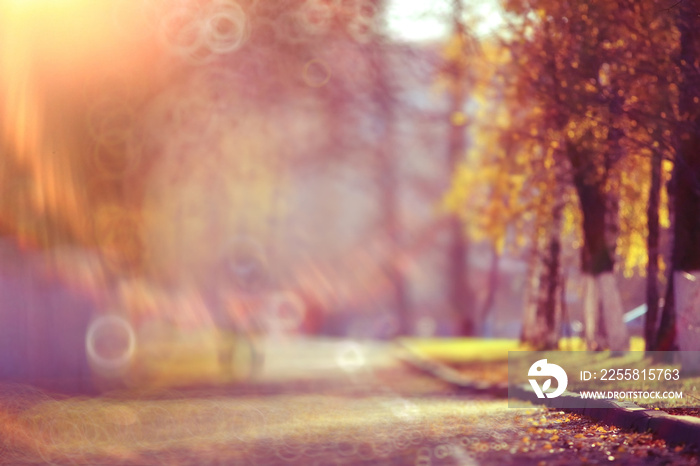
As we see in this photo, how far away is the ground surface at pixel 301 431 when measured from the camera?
9164 mm

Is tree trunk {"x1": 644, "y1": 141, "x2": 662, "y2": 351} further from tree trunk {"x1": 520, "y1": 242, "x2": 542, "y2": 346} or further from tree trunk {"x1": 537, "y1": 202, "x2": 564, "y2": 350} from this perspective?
tree trunk {"x1": 520, "y1": 242, "x2": 542, "y2": 346}

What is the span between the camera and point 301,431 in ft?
37.9

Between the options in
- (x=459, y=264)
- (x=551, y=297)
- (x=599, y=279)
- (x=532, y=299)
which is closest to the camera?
(x=599, y=279)

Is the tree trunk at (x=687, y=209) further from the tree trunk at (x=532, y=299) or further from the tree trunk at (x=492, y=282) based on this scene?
the tree trunk at (x=492, y=282)

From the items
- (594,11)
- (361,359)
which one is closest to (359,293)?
(361,359)

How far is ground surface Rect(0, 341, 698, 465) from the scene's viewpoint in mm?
9164

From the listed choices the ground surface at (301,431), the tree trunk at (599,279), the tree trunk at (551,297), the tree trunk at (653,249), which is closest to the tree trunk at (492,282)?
the tree trunk at (551,297)

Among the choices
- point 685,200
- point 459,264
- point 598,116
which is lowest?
point 685,200

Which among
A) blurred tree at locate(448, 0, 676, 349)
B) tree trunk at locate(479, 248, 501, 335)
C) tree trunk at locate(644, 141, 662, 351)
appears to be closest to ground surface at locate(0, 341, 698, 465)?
tree trunk at locate(644, 141, 662, 351)

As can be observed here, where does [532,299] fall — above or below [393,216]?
below

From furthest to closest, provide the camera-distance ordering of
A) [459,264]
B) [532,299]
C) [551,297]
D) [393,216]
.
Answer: [393,216] < [459,264] < [532,299] < [551,297]

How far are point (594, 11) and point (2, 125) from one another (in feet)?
39.7

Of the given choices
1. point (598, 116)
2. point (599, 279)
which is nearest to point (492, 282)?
point (599, 279)

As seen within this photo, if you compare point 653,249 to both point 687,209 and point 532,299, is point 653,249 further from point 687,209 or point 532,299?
point 532,299
